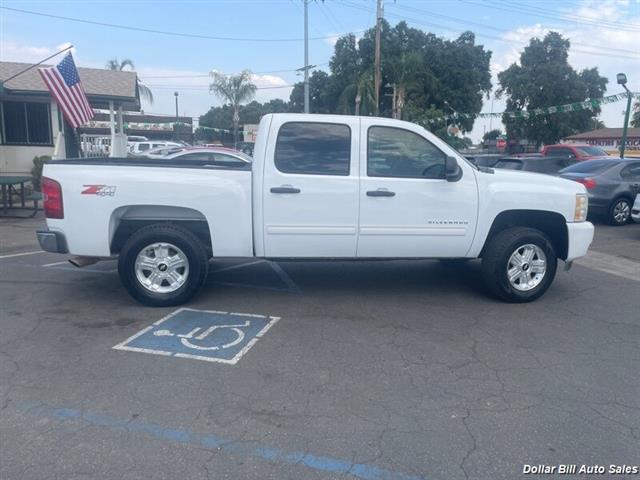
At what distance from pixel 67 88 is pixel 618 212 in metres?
12.8

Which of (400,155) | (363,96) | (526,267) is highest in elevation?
(363,96)

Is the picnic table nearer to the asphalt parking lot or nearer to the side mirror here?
the asphalt parking lot

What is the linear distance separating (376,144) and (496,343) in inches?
92.7

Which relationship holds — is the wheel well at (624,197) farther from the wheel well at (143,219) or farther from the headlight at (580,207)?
the wheel well at (143,219)

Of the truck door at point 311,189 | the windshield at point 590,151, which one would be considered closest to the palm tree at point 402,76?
the windshield at point 590,151

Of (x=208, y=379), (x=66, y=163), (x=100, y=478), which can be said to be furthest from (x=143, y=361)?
(x=66, y=163)

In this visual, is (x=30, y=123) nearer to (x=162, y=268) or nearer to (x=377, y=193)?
(x=162, y=268)

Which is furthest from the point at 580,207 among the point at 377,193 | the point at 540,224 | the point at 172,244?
the point at 172,244

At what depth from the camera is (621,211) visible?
42.7ft

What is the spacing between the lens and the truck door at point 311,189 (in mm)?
5941

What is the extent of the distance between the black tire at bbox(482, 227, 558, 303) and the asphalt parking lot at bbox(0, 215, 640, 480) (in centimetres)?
18

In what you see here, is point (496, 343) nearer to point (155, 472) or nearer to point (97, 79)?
point (155, 472)

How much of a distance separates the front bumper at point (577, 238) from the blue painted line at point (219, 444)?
420cm

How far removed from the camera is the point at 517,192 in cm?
628
